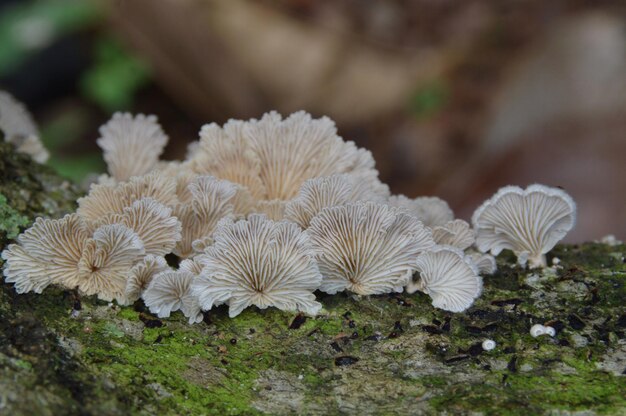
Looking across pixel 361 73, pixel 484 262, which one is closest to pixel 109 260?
pixel 484 262

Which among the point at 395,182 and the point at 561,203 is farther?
the point at 395,182

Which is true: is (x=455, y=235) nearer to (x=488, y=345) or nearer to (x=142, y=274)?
(x=488, y=345)

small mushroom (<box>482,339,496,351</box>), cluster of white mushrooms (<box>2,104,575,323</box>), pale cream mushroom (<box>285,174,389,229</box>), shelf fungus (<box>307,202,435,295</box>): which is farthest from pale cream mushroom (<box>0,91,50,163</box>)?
small mushroom (<box>482,339,496,351</box>)

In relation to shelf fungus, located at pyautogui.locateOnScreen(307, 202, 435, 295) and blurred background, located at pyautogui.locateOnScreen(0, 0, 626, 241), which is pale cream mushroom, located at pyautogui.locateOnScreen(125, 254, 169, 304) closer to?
shelf fungus, located at pyautogui.locateOnScreen(307, 202, 435, 295)

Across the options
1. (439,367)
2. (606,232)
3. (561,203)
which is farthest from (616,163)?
(439,367)

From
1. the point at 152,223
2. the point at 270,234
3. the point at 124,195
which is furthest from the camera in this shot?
the point at 124,195

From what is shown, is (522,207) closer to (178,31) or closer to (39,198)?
(39,198)

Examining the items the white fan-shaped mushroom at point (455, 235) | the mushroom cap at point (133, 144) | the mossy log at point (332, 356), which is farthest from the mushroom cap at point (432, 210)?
the mushroom cap at point (133, 144)
